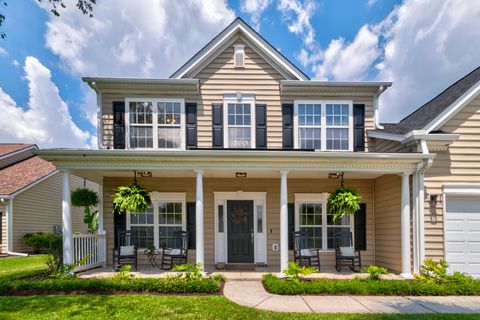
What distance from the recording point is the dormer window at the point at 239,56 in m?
9.64

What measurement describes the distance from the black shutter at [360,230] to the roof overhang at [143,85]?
6.53m

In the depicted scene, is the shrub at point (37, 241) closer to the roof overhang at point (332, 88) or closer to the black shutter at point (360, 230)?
the roof overhang at point (332, 88)

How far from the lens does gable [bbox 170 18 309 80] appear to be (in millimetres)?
9484

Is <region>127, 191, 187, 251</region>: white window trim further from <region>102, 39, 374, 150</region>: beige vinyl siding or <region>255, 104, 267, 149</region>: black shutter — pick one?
<region>255, 104, 267, 149</region>: black shutter

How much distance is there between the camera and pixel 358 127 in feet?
31.4

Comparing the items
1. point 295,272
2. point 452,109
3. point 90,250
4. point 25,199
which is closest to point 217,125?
point 295,272

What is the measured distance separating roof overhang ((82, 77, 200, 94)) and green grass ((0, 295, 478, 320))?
20.2ft

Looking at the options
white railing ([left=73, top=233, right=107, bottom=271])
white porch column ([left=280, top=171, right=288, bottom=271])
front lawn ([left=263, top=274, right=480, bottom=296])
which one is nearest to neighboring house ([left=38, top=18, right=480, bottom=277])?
white railing ([left=73, top=233, right=107, bottom=271])

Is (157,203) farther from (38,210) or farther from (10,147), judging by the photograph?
(10,147)

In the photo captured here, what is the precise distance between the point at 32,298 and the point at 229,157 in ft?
16.3

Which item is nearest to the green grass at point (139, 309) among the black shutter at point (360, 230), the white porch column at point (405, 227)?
the white porch column at point (405, 227)

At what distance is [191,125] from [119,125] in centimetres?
229

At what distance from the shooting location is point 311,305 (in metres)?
5.59

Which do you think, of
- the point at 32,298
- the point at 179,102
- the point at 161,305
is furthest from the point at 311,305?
the point at 179,102
